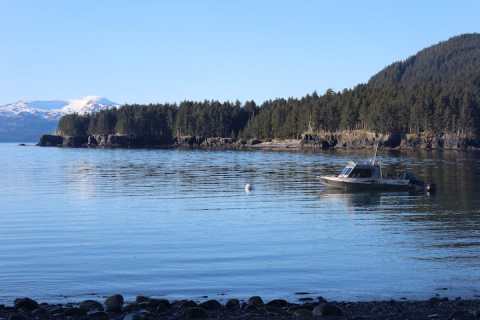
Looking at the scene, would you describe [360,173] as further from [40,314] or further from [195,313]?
[40,314]

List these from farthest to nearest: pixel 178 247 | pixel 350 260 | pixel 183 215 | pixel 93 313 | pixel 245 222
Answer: pixel 183 215, pixel 245 222, pixel 178 247, pixel 350 260, pixel 93 313

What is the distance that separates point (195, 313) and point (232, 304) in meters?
2.08

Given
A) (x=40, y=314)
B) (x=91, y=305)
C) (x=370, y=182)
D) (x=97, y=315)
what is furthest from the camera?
(x=370, y=182)

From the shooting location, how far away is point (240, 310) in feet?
64.5

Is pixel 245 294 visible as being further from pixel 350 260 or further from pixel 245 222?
pixel 245 222

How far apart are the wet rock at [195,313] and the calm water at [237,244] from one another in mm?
4358

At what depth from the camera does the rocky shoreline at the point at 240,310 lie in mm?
18438

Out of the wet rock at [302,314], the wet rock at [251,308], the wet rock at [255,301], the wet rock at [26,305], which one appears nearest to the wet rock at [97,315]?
the wet rock at [26,305]

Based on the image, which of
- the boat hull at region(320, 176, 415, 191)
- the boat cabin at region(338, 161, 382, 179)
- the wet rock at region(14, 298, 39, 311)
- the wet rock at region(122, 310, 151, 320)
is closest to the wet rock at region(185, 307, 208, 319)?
the wet rock at region(122, 310, 151, 320)

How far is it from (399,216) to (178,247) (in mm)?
18195

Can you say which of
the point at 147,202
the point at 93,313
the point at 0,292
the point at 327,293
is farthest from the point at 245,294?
the point at 147,202

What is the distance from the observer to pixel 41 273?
26.2 metres

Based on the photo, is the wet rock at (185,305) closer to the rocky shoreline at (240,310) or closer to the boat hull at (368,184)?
the rocky shoreline at (240,310)

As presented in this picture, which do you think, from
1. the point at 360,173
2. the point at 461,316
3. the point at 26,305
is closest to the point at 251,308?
the point at 461,316
